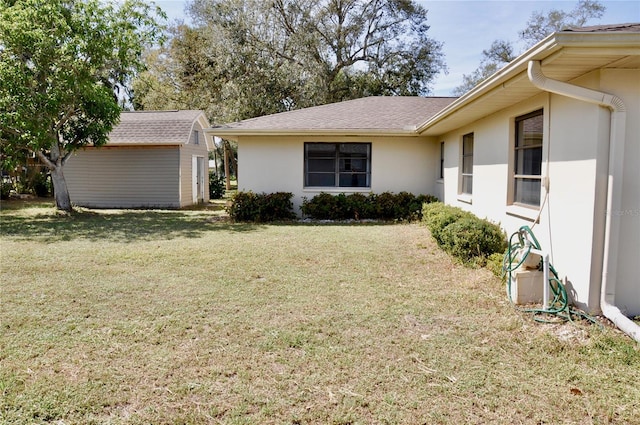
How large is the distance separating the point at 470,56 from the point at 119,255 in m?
33.2

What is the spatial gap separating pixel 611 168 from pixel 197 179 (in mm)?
16101

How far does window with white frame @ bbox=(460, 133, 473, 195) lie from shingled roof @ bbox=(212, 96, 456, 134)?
1.91 m

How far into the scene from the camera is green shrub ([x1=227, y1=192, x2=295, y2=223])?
38.4ft

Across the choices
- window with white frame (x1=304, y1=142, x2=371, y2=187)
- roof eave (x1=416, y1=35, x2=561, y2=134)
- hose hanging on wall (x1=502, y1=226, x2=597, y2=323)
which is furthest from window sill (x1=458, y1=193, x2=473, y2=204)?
hose hanging on wall (x1=502, y1=226, x2=597, y2=323)

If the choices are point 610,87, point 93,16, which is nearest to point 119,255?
point 610,87

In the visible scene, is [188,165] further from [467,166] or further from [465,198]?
[465,198]

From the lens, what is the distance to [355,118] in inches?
493

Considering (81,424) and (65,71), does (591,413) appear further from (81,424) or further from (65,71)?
(65,71)

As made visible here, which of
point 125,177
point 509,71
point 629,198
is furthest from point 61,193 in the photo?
point 629,198

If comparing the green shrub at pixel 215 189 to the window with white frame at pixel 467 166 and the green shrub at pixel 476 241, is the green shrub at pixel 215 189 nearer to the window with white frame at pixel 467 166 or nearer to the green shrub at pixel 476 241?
the window with white frame at pixel 467 166

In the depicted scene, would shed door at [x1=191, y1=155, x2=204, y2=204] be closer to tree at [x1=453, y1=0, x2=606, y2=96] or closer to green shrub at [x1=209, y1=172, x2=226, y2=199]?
green shrub at [x1=209, y1=172, x2=226, y2=199]

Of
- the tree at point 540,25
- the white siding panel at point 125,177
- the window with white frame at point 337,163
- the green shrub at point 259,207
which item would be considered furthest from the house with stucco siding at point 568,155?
the tree at point 540,25

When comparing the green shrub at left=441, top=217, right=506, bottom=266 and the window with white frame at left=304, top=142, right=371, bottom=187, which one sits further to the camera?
the window with white frame at left=304, top=142, right=371, bottom=187

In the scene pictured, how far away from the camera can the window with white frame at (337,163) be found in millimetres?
12555
